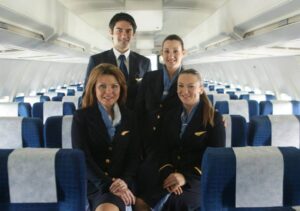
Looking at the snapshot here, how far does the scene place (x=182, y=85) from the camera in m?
2.89

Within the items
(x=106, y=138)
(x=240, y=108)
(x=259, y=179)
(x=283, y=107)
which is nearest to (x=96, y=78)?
(x=106, y=138)

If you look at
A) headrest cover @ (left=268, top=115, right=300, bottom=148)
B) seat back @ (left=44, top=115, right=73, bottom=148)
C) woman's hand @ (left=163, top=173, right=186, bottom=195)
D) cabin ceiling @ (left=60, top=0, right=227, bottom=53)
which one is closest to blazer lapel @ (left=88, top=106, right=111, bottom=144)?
woman's hand @ (left=163, top=173, right=186, bottom=195)

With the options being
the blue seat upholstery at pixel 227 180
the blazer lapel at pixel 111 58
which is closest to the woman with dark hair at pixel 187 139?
the blue seat upholstery at pixel 227 180

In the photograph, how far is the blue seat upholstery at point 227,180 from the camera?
1.87 meters

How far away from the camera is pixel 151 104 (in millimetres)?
3186

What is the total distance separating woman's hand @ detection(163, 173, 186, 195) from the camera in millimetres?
2697

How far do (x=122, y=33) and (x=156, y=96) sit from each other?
0.68 meters

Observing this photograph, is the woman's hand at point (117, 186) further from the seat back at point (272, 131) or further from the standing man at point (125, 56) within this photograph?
the seat back at point (272, 131)

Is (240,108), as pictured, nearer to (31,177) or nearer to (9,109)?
(9,109)

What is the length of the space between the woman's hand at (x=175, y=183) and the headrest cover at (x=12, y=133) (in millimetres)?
1523

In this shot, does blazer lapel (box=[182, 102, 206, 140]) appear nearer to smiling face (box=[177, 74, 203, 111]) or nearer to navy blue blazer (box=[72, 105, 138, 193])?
smiling face (box=[177, 74, 203, 111])

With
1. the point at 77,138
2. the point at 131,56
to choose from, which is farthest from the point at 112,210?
the point at 131,56

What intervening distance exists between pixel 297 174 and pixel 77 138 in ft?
4.97

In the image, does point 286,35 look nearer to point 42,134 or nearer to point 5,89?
point 42,134
